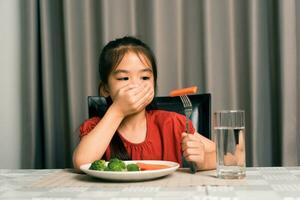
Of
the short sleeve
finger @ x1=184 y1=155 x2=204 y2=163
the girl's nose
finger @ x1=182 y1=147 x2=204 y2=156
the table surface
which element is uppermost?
the girl's nose

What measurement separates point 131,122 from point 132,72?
20cm

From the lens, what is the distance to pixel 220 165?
1.09 m

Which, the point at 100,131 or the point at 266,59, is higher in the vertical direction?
the point at 266,59

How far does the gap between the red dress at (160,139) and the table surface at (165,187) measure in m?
0.32

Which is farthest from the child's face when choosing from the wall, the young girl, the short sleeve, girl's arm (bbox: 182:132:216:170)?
the wall

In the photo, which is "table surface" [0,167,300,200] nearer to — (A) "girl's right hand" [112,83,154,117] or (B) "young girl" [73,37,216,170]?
(B) "young girl" [73,37,216,170]

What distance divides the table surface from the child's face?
37cm

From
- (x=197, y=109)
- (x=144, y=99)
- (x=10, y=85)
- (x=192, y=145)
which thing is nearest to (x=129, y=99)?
(x=144, y=99)

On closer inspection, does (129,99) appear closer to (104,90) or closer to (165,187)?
(104,90)

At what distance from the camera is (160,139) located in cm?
157

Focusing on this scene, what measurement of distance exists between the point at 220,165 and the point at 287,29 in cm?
112

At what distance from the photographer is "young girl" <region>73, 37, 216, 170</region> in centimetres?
132

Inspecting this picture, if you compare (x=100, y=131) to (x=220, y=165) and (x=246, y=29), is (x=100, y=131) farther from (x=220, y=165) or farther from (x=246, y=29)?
(x=246, y=29)

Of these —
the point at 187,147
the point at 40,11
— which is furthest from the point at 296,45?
Result: the point at 40,11
